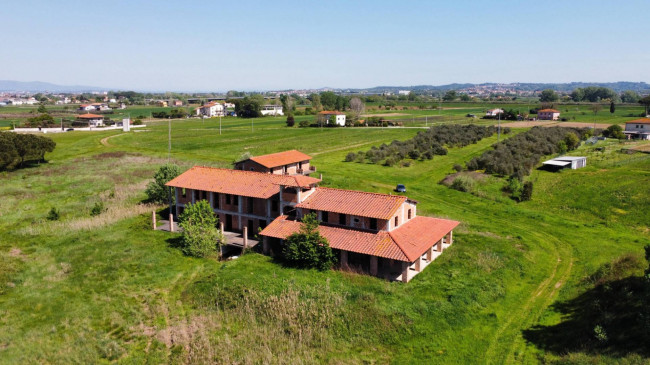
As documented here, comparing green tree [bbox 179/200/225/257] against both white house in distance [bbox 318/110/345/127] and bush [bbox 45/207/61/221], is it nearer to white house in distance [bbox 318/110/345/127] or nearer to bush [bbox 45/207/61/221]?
bush [bbox 45/207/61/221]

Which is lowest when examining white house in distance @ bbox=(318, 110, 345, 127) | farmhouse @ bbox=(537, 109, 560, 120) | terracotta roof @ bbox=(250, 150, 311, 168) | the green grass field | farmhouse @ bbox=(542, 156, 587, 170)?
the green grass field

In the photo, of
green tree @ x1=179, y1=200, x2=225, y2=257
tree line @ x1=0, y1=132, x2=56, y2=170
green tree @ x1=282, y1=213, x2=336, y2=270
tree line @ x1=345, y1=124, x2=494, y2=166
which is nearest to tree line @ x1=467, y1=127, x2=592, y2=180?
tree line @ x1=345, y1=124, x2=494, y2=166

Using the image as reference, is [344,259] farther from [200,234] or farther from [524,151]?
[524,151]

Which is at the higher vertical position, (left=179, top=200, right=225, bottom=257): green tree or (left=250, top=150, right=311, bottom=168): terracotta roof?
(left=250, top=150, right=311, bottom=168): terracotta roof

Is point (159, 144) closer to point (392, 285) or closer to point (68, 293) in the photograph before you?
point (68, 293)

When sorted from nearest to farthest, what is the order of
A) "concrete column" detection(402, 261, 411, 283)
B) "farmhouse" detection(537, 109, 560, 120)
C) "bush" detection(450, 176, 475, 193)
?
"concrete column" detection(402, 261, 411, 283) → "bush" detection(450, 176, 475, 193) → "farmhouse" detection(537, 109, 560, 120)

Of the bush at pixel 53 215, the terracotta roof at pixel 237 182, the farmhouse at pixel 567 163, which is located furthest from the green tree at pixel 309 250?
the farmhouse at pixel 567 163
